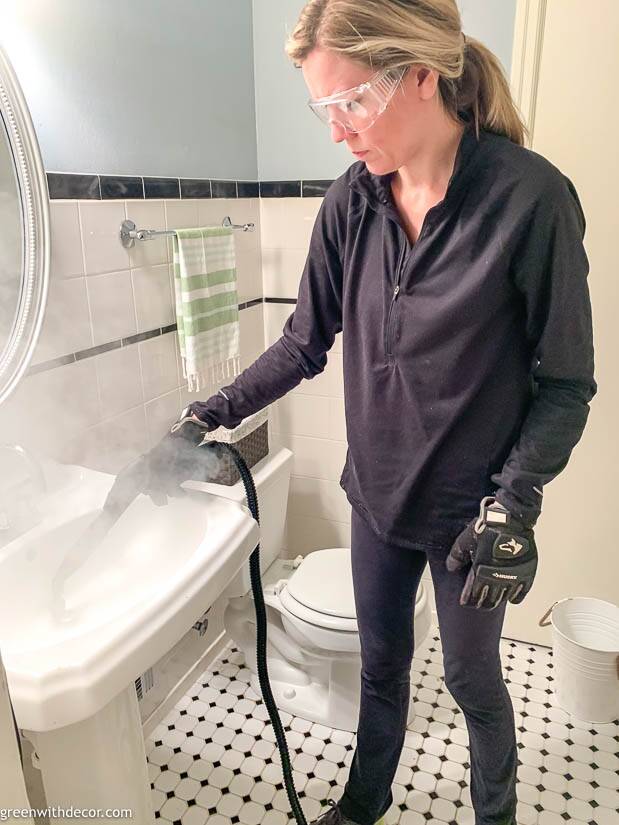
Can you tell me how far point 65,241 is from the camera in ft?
4.18

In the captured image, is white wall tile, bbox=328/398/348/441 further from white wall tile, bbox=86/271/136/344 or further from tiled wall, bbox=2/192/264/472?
white wall tile, bbox=86/271/136/344

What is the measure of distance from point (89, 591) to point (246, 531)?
0.88 feet

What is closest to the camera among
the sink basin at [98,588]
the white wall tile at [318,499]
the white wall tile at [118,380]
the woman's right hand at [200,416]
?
the sink basin at [98,588]

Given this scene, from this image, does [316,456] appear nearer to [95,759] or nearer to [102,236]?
[102,236]

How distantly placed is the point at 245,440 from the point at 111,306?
1.57 ft

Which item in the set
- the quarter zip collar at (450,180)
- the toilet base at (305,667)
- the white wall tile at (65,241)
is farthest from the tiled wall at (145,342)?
the quarter zip collar at (450,180)

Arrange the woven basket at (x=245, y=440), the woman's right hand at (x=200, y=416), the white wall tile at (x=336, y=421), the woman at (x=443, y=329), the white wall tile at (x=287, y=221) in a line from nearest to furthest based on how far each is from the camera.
→ the woman at (x=443, y=329) → the woman's right hand at (x=200, y=416) → the woven basket at (x=245, y=440) → the white wall tile at (x=287, y=221) → the white wall tile at (x=336, y=421)

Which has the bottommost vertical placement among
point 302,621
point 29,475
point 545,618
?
point 545,618

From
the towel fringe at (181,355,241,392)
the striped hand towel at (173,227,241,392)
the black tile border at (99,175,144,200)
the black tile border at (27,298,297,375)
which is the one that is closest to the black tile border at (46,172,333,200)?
the black tile border at (99,175,144,200)

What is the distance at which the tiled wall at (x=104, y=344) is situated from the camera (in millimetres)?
1258

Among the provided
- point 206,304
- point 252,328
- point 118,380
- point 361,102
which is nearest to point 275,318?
point 252,328

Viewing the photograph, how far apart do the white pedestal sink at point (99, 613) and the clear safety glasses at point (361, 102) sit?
621 mm

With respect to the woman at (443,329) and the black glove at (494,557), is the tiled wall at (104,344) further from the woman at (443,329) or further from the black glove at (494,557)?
the black glove at (494,557)

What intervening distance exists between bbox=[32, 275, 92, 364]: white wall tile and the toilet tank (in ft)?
1.92
